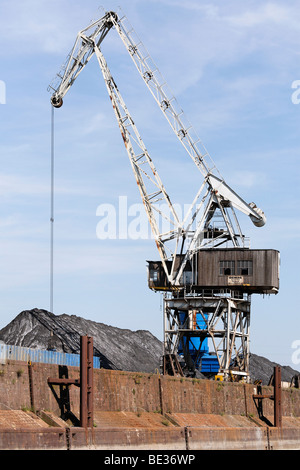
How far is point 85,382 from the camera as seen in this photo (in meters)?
48.7

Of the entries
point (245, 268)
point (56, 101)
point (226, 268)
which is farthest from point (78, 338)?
point (56, 101)

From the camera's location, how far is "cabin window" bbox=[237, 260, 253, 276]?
90.6 m

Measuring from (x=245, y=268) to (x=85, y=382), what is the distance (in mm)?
44482

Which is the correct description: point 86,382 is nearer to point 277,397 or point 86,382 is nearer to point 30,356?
point 30,356

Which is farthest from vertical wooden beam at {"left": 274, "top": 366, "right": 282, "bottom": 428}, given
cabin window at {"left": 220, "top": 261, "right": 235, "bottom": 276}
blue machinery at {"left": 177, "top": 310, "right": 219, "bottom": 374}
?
cabin window at {"left": 220, "top": 261, "right": 235, "bottom": 276}

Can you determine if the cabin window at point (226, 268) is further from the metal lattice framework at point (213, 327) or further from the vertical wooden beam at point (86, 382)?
the vertical wooden beam at point (86, 382)

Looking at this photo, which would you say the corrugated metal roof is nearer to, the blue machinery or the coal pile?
the blue machinery

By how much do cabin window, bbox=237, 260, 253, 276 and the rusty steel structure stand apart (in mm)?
43605

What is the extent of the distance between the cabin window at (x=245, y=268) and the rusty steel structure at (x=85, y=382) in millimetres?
43605

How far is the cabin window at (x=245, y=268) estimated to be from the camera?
297 feet

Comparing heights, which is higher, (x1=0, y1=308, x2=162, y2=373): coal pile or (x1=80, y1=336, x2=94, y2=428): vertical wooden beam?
(x1=80, y1=336, x2=94, y2=428): vertical wooden beam

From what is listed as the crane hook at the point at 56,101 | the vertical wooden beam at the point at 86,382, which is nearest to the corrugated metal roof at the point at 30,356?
the vertical wooden beam at the point at 86,382
